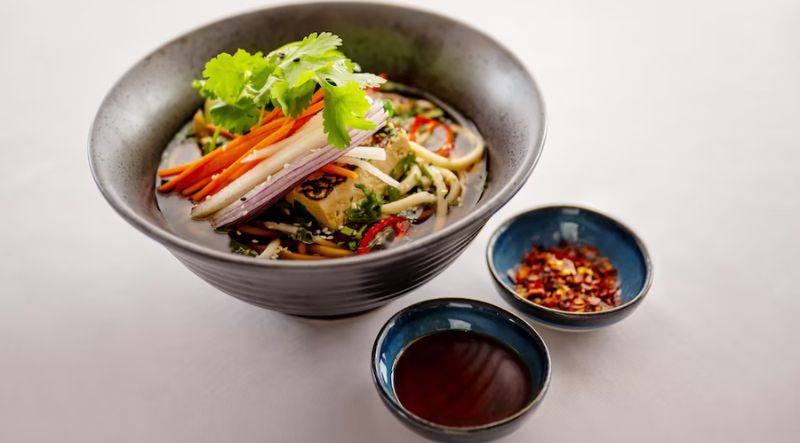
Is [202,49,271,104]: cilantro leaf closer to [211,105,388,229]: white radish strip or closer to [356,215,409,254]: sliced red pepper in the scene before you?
[211,105,388,229]: white radish strip

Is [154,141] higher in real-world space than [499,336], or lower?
higher

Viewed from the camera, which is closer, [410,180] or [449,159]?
[410,180]

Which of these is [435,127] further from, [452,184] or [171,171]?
[171,171]

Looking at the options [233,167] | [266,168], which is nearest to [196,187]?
[233,167]

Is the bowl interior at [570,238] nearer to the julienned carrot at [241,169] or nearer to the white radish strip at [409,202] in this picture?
the white radish strip at [409,202]

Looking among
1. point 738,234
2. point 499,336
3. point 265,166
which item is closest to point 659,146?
point 738,234

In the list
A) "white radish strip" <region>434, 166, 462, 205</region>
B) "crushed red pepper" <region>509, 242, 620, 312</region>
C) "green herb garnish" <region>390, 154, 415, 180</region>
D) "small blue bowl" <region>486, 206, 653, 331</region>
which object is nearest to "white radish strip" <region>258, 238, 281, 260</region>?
"green herb garnish" <region>390, 154, 415, 180</region>

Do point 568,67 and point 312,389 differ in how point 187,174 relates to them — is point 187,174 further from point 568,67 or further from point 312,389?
point 568,67
